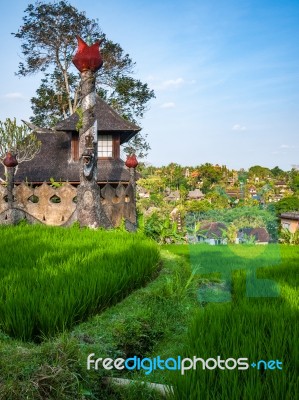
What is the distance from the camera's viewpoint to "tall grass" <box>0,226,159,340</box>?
9.01ft

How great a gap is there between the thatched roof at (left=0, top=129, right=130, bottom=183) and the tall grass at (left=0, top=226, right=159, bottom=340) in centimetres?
913

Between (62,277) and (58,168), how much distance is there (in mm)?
12332

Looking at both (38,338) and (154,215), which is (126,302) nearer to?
(38,338)

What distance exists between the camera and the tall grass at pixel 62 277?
9.01ft

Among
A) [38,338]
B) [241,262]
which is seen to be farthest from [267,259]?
[38,338]

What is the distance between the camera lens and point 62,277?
3.34 metres

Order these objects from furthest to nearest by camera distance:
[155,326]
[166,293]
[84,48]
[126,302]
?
[84,48], [166,293], [126,302], [155,326]

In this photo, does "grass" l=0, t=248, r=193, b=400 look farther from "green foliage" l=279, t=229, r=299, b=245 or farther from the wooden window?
the wooden window

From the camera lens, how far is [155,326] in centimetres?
315

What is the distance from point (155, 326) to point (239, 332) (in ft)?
3.57

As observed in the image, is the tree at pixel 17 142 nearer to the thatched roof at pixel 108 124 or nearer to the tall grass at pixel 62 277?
the thatched roof at pixel 108 124

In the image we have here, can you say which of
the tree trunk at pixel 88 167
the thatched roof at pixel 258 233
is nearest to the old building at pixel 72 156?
the tree trunk at pixel 88 167

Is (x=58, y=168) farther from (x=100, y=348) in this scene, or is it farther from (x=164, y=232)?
(x=100, y=348)

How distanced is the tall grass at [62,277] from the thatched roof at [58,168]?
9.13 meters
